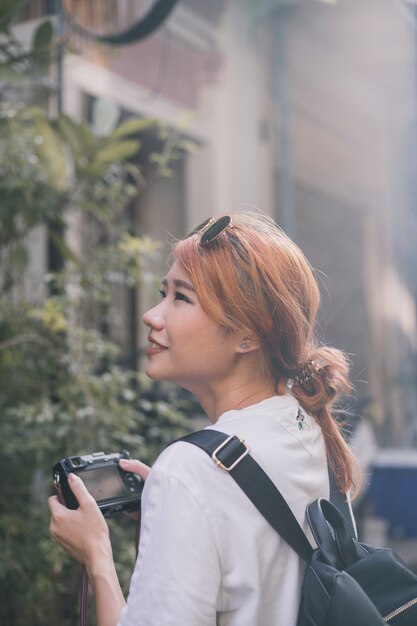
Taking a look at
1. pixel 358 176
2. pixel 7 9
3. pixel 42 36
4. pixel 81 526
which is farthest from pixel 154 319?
pixel 358 176

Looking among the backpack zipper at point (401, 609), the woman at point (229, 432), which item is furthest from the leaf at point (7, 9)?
the backpack zipper at point (401, 609)

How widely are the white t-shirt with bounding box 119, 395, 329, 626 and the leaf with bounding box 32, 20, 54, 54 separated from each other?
5.78 ft

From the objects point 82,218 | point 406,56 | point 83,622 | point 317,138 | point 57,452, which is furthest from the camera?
point 317,138

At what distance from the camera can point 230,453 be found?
1.39 m

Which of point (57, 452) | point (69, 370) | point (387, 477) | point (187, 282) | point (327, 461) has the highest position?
point (187, 282)

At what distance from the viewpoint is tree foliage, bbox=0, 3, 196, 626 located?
11.0ft

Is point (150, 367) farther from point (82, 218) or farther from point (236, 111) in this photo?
point (236, 111)

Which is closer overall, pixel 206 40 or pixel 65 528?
pixel 65 528

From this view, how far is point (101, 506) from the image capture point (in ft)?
5.29

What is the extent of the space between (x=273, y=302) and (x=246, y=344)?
3.7 inches

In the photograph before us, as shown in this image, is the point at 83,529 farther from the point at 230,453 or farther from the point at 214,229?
the point at 214,229

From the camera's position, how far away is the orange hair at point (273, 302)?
1537 mm

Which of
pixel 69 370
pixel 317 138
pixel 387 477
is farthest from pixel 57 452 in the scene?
pixel 317 138

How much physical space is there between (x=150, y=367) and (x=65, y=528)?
1.08 feet
